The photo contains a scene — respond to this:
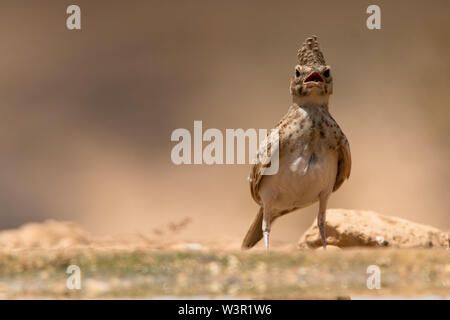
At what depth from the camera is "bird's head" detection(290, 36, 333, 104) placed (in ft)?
11.2

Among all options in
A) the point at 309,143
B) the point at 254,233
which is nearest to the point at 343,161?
the point at 309,143

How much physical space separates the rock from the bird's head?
0.92 metres

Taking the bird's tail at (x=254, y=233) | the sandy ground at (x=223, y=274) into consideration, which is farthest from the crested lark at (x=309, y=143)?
the sandy ground at (x=223, y=274)

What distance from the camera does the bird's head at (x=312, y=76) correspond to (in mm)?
3404

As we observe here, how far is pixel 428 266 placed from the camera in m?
1.70

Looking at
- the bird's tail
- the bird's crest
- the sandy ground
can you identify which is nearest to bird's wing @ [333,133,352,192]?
the bird's crest

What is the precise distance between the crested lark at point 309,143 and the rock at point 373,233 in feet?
1.51

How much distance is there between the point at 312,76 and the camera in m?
3.41

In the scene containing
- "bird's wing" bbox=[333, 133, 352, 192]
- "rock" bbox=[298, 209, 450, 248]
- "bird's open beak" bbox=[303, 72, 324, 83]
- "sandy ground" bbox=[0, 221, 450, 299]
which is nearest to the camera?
"sandy ground" bbox=[0, 221, 450, 299]

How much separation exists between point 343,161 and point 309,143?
0.30m

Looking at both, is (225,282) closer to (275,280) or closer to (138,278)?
(275,280)

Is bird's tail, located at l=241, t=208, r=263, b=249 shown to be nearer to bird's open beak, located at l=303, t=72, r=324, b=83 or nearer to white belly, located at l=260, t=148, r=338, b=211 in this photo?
white belly, located at l=260, t=148, r=338, b=211
